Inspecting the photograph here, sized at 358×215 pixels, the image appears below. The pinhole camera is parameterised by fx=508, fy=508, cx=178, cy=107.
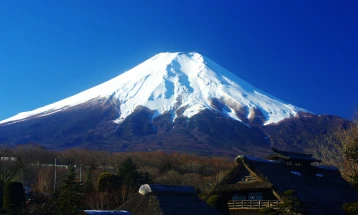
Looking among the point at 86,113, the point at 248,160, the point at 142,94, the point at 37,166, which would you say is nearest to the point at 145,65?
the point at 142,94

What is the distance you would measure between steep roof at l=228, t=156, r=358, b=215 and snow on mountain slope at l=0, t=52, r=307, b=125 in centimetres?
9377

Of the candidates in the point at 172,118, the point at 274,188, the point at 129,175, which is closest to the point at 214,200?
the point at 274,188

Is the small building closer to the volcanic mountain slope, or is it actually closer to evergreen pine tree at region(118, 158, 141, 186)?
evergreen pine tree at region(118, 158, 141, 186)

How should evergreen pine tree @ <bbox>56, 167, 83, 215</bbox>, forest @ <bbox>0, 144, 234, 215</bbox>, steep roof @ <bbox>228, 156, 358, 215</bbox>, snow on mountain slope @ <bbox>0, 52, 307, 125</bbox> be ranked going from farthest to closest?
snow on mountain slope @ <bbox>0, 52, 307, 125</bbox>, steep roof @ <bbox>228, 156, 358, 215</bbox>, forest @ <bbox>0, 144, 234, 215</bbox>, evergreen pine tree @ <bbox>56, 167, 83, 215</bbox>

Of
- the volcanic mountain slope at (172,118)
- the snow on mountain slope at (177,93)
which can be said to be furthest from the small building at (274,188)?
the snow on mountain slope at (177,93)

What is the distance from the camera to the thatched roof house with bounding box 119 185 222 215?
18.4 meters

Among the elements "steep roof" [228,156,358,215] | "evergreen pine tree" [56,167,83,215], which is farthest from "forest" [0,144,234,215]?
"steep roof" [228,156,358,215]

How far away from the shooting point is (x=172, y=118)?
12469 centimetres

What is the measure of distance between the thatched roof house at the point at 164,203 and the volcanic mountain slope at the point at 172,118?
73439mm

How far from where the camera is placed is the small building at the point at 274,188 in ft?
80.9

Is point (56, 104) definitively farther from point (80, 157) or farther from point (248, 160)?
point (248, 160)

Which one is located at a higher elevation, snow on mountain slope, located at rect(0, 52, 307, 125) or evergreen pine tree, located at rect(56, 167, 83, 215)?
snow on mountain slope, located at rect(0, 52, 307, 125)

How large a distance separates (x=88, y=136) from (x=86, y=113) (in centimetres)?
1657

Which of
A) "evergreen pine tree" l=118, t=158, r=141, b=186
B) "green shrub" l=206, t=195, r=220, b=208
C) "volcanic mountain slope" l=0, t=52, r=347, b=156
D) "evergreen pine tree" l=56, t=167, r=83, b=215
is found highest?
"volcanic mountain slope" l=0, t=52, r=347, b=156
